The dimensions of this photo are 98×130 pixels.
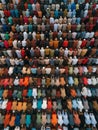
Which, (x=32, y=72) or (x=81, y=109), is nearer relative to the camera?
(x=81, y=109)

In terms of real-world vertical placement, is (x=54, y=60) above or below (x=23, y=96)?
above

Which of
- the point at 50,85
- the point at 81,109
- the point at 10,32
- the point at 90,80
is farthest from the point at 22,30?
the point at 81,109

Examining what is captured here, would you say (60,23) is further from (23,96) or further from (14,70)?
(23,96)

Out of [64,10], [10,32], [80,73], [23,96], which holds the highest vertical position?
[64,10]

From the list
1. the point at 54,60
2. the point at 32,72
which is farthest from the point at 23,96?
the point at 54,60

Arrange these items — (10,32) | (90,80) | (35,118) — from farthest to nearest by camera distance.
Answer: (10,32), (90,80), (35,118)

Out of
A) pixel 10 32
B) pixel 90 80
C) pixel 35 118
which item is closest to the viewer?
pixel 35 118
